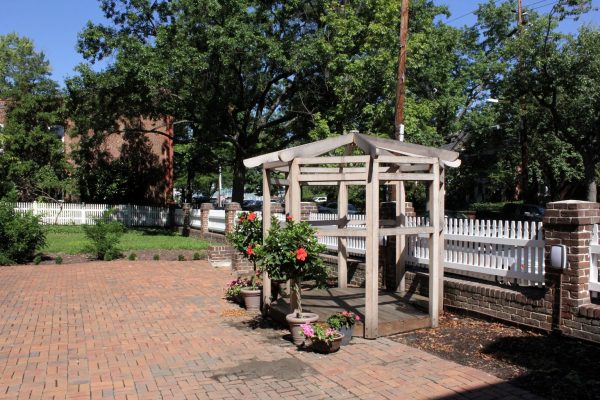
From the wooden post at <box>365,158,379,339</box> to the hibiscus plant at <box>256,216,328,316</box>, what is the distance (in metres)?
0.58

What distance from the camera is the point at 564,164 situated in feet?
81.3

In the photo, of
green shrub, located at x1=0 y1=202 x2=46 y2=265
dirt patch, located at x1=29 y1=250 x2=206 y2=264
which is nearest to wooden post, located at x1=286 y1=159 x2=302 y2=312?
dirt patch, located at x1=29 y1=250 x2=206 y2=264

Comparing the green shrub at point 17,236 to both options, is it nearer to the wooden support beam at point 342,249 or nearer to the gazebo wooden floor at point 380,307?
the gazebo wooden floor at point 380,307

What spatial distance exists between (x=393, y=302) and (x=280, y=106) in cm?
1867

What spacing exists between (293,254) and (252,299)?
2.52m

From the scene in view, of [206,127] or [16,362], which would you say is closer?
[16,362]

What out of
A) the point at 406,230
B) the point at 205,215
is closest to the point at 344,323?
the point at 406,230

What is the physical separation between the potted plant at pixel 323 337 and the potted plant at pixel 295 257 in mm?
233

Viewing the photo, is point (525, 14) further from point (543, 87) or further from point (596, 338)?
point (596, 338)

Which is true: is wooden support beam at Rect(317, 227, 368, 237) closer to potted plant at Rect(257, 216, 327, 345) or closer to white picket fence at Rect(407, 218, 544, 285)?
potted plant at Rect(257, 216, 327, 345)

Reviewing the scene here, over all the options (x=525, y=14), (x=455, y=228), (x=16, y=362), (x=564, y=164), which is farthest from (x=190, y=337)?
(x=525, y=14)

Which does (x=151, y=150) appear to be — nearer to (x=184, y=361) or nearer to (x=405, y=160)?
(x=405, y=160)

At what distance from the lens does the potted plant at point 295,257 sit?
627cm

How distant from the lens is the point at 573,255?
598 centimetres
